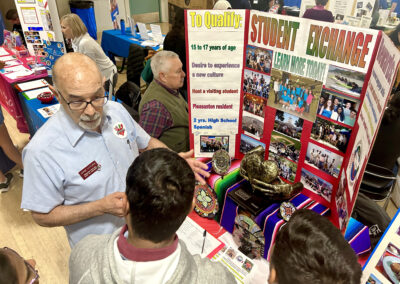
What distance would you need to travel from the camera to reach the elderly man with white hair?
7.48 feet

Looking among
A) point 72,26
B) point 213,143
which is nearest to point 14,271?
point 213,143

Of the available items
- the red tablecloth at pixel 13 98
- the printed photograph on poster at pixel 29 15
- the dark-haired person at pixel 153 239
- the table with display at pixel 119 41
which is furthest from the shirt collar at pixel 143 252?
the table with display at pixel 119 41

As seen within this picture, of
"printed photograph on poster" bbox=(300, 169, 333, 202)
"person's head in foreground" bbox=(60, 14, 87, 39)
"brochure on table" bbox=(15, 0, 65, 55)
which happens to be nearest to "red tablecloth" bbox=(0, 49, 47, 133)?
"brochure on table" bbox=(15, 0, 65, 55)

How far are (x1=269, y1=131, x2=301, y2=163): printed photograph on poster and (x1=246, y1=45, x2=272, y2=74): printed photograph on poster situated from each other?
0.38m

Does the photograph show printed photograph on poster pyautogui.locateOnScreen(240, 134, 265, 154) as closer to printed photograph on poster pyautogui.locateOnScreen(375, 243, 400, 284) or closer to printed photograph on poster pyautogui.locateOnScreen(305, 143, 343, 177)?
printed photograph on poster pyautogui.locateOnScreen(305, 143, 343, 177)

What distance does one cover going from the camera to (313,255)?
0.85m

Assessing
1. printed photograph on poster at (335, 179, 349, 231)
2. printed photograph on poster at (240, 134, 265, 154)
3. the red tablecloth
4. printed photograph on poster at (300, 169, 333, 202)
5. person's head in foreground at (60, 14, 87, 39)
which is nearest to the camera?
printed photograph on poster at (335, 179, 349, 231)

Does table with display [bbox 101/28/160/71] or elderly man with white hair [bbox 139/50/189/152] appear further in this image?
table with display [bbox 101/28/160/71]

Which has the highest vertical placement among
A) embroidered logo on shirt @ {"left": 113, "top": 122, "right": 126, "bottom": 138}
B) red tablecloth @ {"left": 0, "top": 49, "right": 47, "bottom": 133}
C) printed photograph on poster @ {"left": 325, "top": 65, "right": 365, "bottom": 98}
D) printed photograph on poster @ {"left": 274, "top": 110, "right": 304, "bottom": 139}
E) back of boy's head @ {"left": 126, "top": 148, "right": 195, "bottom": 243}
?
printed photograph on poster @ {"left": 325, "top": 65, "right": 365, "bottom": 98}

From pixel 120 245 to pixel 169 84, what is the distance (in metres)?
1.69

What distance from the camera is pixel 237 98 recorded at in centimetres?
178

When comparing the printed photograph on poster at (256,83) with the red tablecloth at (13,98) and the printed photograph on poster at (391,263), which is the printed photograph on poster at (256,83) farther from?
the red tablecloth at (13,98)

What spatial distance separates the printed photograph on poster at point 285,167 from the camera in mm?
1697

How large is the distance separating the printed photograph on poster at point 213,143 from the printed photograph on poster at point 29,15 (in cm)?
373
